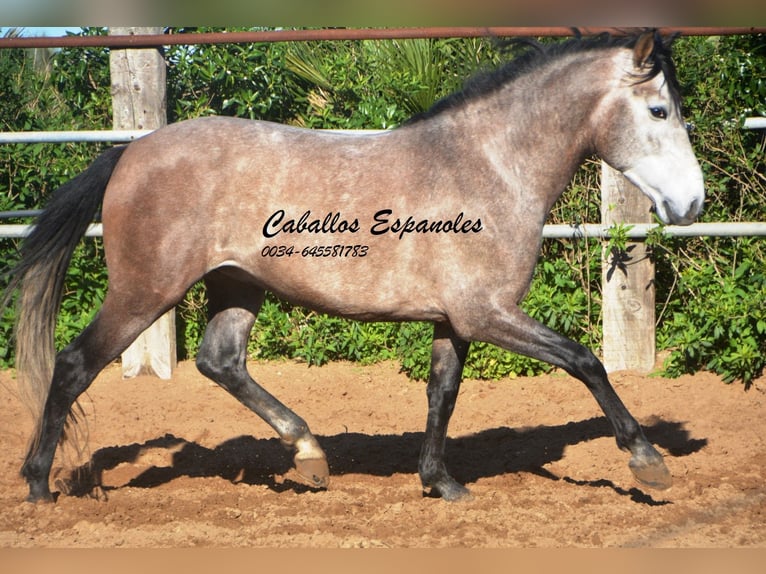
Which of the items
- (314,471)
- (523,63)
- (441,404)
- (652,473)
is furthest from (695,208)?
(314,471)

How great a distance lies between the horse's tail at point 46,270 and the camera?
14.6 ft

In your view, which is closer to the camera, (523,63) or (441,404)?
(523,63)

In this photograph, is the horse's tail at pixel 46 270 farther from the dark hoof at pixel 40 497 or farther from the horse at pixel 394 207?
the dark hoof at pixel 40 497

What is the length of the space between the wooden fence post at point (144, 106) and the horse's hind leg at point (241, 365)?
193 centimetres

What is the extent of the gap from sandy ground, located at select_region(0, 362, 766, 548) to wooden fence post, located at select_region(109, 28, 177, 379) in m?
0.20

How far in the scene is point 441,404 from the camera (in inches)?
178

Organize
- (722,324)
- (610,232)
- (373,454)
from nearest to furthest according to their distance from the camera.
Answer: (373,454) → (722,324) → (610,232)

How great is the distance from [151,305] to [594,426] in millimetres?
2840

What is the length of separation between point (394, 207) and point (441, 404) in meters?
1.03

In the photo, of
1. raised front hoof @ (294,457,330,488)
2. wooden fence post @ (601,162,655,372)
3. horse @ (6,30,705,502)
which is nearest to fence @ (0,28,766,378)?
wooden fence post @ (601,162,655,372)

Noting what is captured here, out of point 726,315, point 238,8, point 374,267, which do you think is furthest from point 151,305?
point 726,315

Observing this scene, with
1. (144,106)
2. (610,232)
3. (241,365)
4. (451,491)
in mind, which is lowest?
(451,491)

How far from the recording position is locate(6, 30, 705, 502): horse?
4.12 m

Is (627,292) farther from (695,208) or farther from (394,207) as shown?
(394,207)
